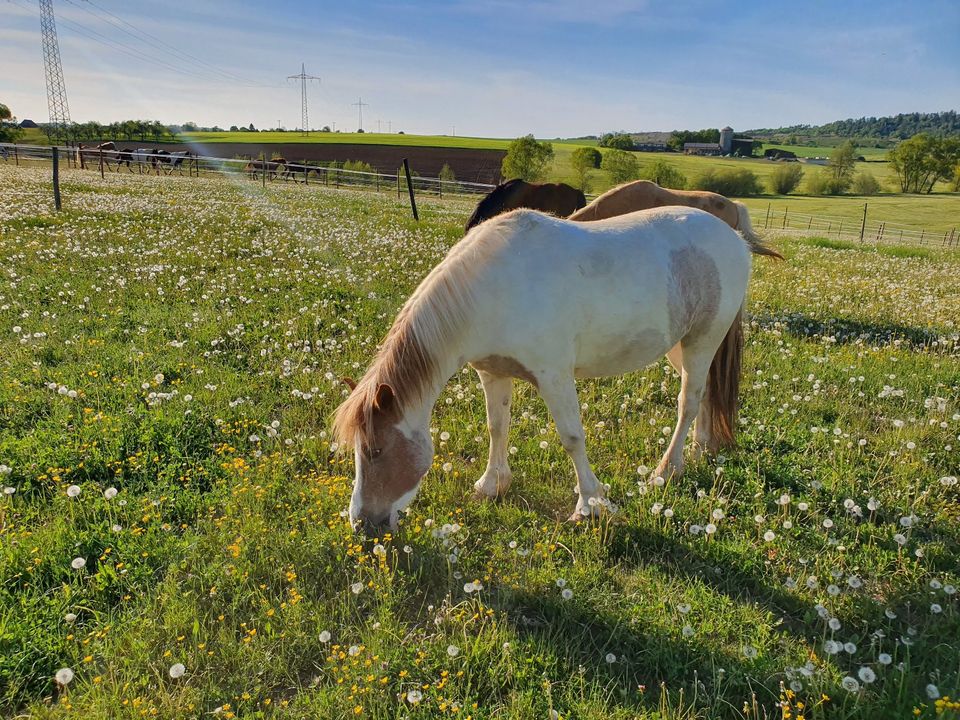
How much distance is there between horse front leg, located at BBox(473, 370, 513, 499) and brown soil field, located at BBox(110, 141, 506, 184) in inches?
2560

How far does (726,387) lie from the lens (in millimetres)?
4988

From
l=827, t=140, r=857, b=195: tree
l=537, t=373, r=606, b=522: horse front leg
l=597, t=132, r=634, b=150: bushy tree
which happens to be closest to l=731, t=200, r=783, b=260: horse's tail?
l=537, t=373, r=606, b=522: horse front leg

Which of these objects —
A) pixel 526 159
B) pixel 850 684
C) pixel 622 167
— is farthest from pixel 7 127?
pixel 850 684

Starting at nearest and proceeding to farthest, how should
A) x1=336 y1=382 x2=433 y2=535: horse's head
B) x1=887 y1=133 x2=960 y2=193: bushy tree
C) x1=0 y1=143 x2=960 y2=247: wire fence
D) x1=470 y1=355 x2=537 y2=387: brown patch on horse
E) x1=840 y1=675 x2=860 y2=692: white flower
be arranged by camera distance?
x1=840 y1=675 x2=860 y2=692: white flower → x1=336 y1=382 x2=433 y2=535: horse's head → x1=470 y1=355 x2=537 y2=387: brown patch on horse → x1=0 y1=143 x2=960 y2=247: wire fence → x1=887 y1=133 x2=960 y2=193: bushy tree

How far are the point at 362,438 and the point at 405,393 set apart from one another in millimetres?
376

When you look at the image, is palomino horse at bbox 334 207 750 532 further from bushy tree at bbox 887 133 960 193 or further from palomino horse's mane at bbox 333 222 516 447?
bushy tree at bbox 887 133 960 193

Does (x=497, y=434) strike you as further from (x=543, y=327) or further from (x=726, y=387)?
(x=726, y=387)

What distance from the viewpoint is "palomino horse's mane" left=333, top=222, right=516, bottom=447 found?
328 centimetres

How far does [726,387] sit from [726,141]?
143 metres

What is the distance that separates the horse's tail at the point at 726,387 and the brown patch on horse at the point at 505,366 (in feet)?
7.04

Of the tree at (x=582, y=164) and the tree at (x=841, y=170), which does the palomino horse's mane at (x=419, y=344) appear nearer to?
the tree at (x=582, y=164)

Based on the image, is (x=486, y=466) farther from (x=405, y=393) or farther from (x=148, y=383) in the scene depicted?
(x=148, y=383)

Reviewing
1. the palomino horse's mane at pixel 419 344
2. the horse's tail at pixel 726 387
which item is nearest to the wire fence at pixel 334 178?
the horse's tail at pixel 726 387

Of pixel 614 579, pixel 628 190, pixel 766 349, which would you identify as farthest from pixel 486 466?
pixel 628 190
